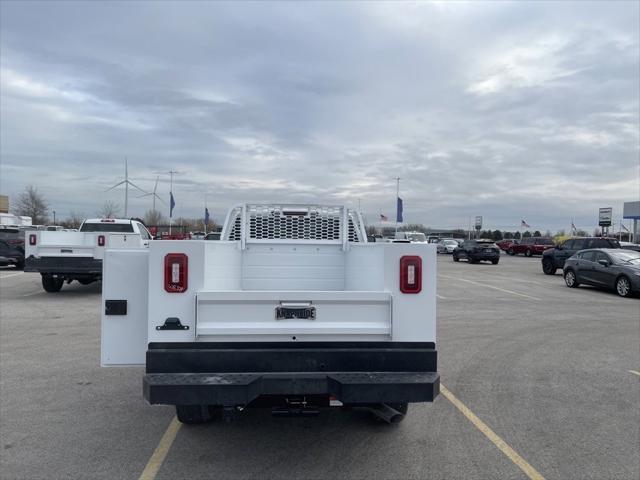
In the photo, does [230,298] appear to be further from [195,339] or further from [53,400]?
[53,400]

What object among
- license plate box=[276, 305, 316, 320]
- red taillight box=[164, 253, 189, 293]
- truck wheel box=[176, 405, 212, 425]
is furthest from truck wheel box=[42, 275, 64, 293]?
license plate box=[276, 305, 316, 320]

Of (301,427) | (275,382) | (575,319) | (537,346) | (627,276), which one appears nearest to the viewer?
(275,382)

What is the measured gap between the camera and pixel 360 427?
16.2 ft

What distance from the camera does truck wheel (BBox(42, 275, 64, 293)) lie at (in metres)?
15.0

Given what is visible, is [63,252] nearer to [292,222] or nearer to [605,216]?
[292,222]

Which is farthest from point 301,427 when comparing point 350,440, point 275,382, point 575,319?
point 575,319

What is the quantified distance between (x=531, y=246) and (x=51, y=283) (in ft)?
131

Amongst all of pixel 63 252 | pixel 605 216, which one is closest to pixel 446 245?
pixel 605 216

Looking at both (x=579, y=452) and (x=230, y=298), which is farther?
(x=579, y=452)

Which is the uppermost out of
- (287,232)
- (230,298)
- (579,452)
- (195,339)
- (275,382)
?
(287,232)

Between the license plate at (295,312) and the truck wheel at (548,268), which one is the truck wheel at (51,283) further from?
the truck wheel at (548,268)

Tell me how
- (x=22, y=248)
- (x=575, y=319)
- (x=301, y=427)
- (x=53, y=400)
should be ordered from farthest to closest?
(x=22, y=248)
(x=575, y=319)
(x=53, y=400)
(x=301, y=427)

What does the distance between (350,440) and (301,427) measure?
0.54 m

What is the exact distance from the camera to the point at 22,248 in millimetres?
22375
